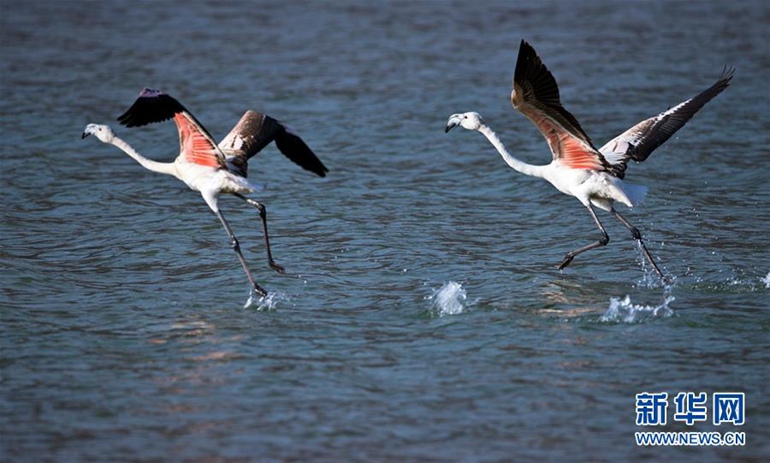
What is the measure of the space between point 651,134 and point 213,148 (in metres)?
4.39

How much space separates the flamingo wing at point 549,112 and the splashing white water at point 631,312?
1.79 m

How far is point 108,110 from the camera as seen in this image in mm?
18625

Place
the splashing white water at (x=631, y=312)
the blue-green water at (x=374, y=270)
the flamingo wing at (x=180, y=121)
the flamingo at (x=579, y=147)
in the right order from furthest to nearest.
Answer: the flamingo at (x=579, y=147) → the flamingo wing at (x=180, y=121) → the splashing white water at (x=631, y=312) → the blue-green water at (x=374, y=270)

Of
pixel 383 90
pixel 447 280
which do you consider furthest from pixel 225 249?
pixel 383 90

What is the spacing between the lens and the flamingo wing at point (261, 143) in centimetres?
1102

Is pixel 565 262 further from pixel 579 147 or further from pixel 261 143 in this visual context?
pixel 261 143

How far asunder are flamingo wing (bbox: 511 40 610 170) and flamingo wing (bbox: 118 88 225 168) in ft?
8.93

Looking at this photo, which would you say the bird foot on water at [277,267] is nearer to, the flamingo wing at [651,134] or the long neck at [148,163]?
the long neck at [148,163]

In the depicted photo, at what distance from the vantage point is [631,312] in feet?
32.2

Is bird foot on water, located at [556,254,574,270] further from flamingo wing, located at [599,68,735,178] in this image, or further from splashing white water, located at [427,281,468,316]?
splashing white water, located at [427,281,468,316]

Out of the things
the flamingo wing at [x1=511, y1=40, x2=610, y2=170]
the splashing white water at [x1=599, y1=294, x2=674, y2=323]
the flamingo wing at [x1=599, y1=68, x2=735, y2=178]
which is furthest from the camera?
the flamingo wing at [x1=599, y1=68, x2=735, y2=178]

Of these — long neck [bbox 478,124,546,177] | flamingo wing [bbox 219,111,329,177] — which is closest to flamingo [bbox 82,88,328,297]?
flamingo wing [bbox 219,111,329,177]

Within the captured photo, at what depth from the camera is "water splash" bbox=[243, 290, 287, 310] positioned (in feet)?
34.1

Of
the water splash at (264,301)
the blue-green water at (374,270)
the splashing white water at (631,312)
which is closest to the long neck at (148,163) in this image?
the blue-green water at (374,270)
